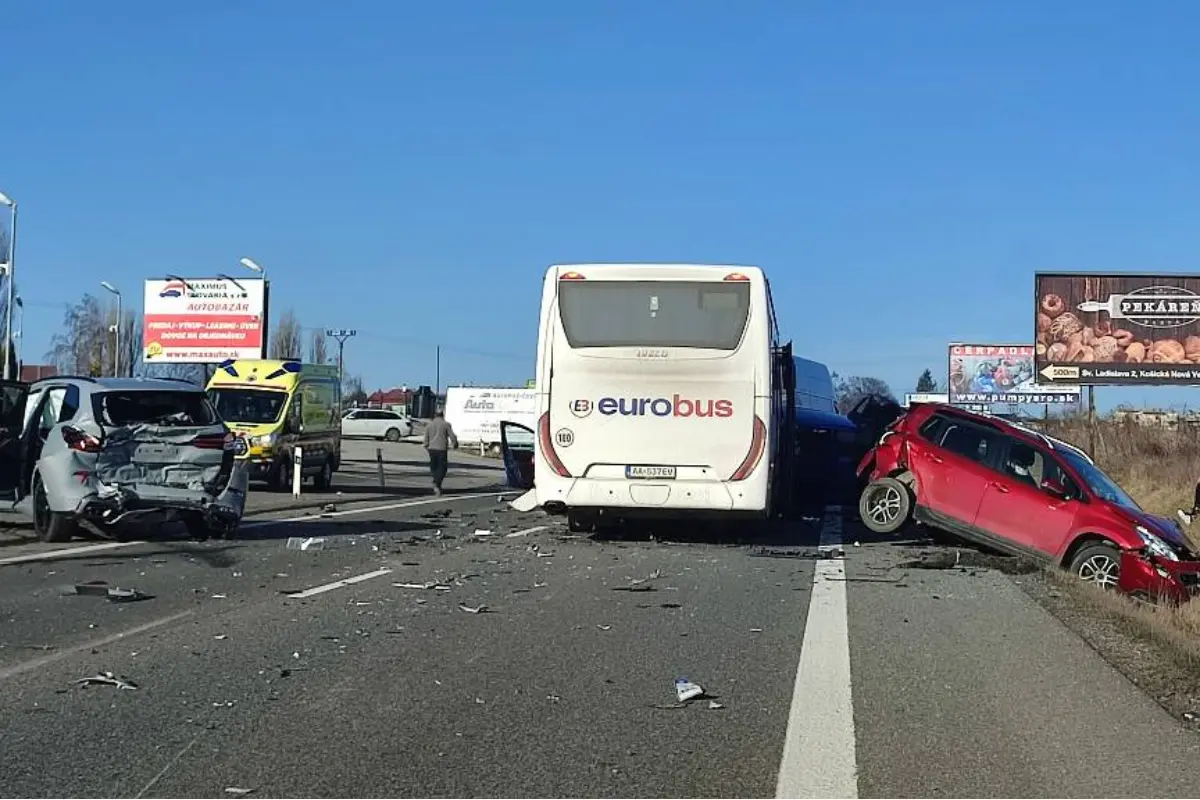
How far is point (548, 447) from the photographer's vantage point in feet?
53.7

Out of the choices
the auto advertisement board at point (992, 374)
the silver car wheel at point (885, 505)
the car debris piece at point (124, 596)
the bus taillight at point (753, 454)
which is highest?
the auto advertisement board at point (992, 374)

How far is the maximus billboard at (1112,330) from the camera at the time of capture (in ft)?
156

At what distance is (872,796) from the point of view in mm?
5621

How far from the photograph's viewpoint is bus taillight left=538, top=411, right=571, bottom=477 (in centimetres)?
1633

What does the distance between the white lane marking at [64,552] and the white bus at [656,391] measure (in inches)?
188

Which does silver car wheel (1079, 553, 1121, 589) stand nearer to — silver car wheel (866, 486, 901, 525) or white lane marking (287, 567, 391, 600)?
silver car wheel (866, 486, 901, 525)

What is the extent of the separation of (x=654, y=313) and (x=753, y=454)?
2.03 metres

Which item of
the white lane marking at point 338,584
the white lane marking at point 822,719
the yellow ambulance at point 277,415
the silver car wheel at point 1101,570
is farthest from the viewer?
the yellow ambulance at point 277,415

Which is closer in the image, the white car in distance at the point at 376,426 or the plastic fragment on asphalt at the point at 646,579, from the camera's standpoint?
the plastic fragment on asphalt at the point at 646,579

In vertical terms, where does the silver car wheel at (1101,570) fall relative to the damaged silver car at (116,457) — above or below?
below

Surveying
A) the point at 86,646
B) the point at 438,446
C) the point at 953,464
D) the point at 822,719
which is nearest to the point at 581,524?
the point at 953,464

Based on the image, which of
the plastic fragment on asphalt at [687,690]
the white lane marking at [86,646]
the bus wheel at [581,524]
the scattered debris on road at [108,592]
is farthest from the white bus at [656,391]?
the plastic fragment on asphalt at [687,690]

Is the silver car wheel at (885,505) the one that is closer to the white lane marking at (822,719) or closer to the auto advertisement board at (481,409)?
the white lane marking at (822,719)

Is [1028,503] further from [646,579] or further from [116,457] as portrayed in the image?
[116,457]
